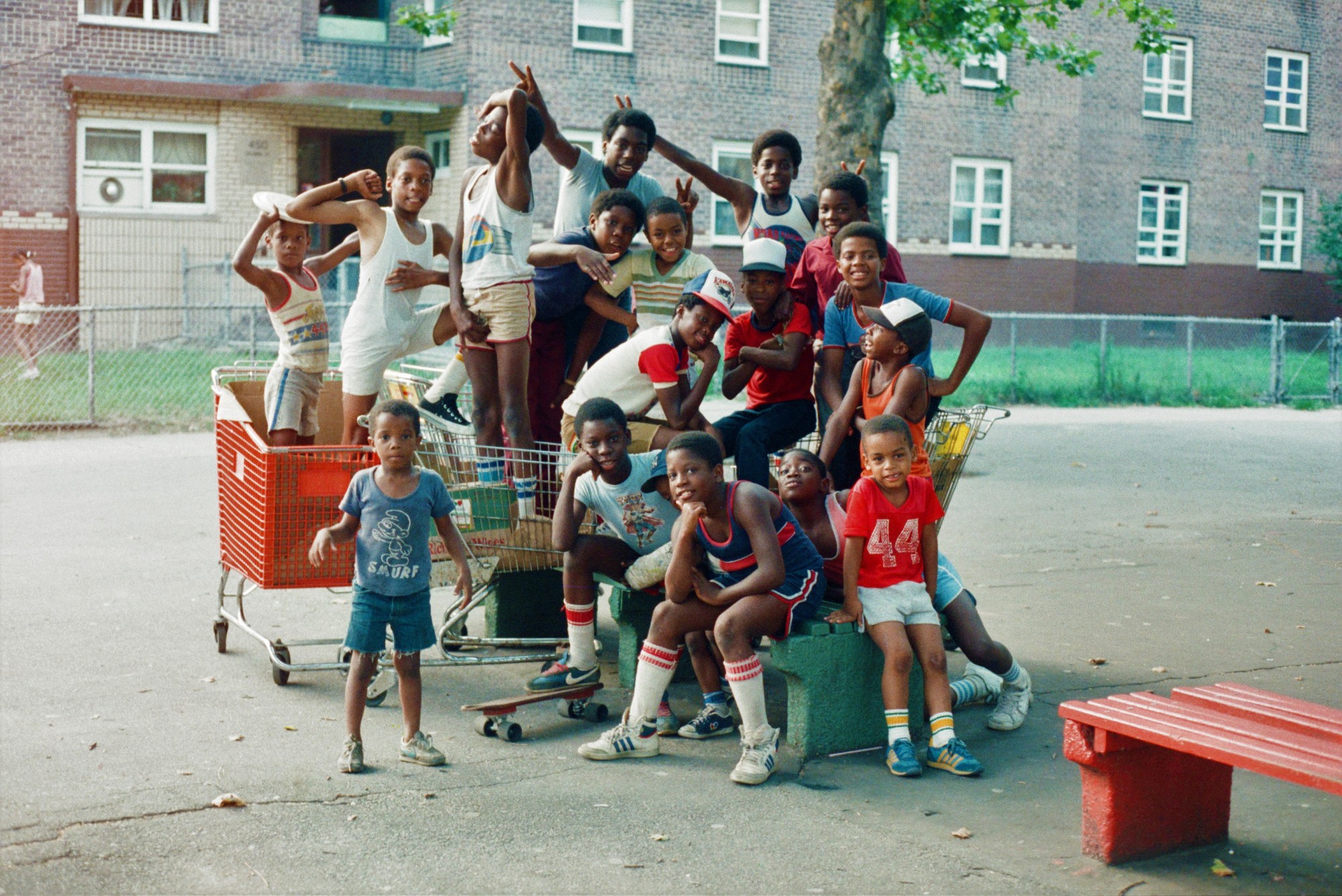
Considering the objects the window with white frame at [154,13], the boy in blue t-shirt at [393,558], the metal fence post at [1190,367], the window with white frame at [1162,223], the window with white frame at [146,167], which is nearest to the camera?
the boy in blue t-shirt at [393,558]

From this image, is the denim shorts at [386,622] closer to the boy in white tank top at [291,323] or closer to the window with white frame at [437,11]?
the boy in white tank top at [291,323]

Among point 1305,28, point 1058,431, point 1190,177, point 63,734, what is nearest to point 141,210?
point 1058,431

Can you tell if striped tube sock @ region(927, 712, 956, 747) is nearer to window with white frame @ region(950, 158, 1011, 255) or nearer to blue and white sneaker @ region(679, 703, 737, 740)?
blue and white sneaker @ region(679, 703, 737, 740)

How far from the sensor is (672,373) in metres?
5.95

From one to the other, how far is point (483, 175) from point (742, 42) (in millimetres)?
20733

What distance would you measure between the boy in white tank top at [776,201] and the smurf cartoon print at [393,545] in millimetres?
2390

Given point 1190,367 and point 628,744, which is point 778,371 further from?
point 1190,367

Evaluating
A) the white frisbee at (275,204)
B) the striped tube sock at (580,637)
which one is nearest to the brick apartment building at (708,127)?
the white frisbee at (275,204)

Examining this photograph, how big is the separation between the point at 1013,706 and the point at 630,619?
1.60 m

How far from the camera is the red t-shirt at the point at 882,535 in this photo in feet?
17.5

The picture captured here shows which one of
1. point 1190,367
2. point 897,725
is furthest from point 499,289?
point 1190,367

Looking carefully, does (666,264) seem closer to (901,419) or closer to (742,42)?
(901,419)

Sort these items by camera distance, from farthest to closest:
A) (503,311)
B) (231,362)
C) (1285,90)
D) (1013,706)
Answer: (1285,90), (231,362), (503,311), (1013,706)

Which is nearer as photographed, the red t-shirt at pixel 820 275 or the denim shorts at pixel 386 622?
the denim shorts at pixel 386 622
